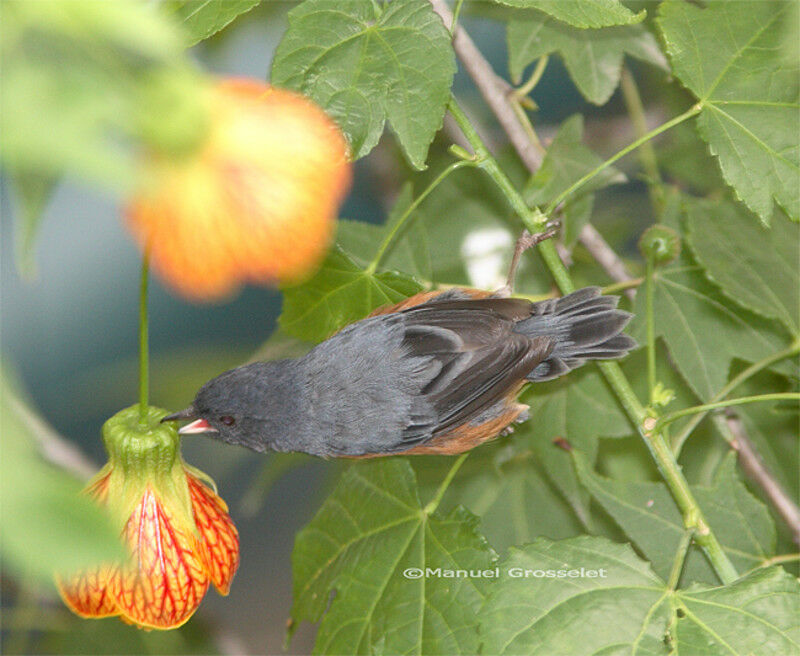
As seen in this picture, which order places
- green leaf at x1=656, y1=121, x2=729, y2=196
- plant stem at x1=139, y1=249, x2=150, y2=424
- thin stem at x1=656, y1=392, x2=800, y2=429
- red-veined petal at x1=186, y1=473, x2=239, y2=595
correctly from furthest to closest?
green leaf at x1=656, y1=121, x2=729, y2=196, thin stem at x1=656, y1=392, x2=800, y2=429, red-veined petal at x1=186, y1=473, x2=239, y2=595, plant stem at x1=139, y1=249, x2=150, y2=424

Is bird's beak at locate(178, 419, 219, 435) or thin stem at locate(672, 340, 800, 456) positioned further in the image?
bird's beak at locate(178, 419, 219, 435)

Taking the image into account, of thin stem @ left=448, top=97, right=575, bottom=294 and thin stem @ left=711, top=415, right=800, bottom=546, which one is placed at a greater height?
thin stem @ left=448, top=97, right=575, bottom=294

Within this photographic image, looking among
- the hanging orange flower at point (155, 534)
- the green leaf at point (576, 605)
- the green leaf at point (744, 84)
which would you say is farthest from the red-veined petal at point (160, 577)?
the green leaf at point (744, 84)

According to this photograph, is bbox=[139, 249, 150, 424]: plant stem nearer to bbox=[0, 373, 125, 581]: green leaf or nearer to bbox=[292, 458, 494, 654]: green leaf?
bbox=[0, 373, 125, 581]: green leaf

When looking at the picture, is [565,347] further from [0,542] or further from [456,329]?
[0,542]

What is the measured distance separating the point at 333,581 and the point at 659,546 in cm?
74

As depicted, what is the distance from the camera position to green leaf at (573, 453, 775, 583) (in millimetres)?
1890

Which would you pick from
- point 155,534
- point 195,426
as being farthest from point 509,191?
point 195,426

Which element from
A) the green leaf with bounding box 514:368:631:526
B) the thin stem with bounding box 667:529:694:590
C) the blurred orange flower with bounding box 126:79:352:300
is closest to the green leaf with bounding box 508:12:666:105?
the green leaf with bounding box 514:368:631:526

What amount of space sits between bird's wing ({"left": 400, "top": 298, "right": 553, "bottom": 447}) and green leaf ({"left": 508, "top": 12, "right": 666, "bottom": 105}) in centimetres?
60

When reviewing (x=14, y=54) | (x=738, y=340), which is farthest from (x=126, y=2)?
(x=738, y=340)

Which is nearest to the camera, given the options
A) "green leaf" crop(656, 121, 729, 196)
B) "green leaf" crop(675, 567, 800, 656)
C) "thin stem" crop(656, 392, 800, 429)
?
"green leaf" crop(675, 567, 800, 656)

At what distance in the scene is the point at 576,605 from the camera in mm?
1577

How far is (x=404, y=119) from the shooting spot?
1427 mm
